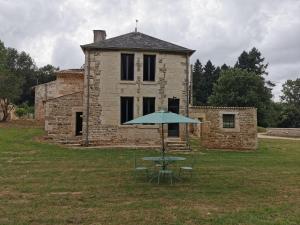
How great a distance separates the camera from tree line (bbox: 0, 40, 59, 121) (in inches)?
1590

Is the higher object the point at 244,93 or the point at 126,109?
the point at 244,93

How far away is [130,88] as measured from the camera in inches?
934

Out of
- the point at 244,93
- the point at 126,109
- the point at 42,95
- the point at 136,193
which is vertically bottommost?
the point at 136,193

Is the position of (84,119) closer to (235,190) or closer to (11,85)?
(235,190)

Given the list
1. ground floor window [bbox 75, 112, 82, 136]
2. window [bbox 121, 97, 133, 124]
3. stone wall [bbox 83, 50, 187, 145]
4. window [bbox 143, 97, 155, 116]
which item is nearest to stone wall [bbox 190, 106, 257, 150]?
stone wall [bbox 83, 50, 187, 145]

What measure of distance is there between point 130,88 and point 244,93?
110 ft

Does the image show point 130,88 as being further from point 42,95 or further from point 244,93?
point 244,93

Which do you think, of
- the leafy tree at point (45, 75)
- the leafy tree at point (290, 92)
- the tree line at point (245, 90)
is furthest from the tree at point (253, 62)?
the leafy tree at point (45, 75)

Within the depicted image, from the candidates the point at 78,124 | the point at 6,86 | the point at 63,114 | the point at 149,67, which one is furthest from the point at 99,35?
the point at 6,86

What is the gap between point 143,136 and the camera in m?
23.9

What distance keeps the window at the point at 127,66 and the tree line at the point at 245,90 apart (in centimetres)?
2593

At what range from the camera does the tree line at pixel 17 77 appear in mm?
40375

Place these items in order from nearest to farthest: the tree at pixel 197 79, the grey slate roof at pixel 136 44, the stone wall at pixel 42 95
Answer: the grey slate roof at pixel 136 44 → the stone wall at pixel 42 95 → the tree at pixel 197 79

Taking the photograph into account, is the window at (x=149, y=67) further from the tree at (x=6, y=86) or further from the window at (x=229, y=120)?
the tree at (x=6, y=86)
